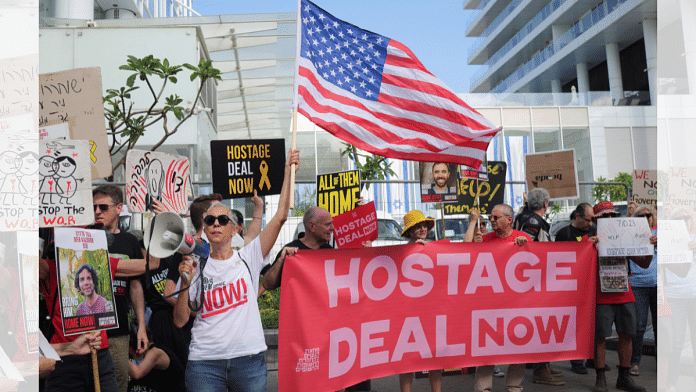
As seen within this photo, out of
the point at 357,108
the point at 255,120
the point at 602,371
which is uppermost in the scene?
the point at 255,120

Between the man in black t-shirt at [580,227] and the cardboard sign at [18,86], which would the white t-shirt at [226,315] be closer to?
the cardboard sign at [18,86]

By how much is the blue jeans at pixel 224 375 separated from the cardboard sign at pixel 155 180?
1.97 m

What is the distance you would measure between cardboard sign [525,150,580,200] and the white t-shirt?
6.39 meters

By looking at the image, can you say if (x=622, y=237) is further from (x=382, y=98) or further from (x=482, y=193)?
(x=482, y=193)

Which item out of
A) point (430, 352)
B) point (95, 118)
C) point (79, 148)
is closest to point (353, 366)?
point (430, 352)

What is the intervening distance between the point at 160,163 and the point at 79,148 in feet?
3.83

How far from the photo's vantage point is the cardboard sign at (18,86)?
4.61m

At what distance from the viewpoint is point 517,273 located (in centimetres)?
579

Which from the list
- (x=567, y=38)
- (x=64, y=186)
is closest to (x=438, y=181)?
(x=64, y=186)

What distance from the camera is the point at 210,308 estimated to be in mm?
3869

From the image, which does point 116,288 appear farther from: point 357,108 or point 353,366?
point 357,108

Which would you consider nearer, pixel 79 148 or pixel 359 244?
pixel 79 148

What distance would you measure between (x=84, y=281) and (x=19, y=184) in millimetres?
837

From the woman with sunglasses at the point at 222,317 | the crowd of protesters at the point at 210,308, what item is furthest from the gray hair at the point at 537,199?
the woman with sunglasses at the point at 222,317
